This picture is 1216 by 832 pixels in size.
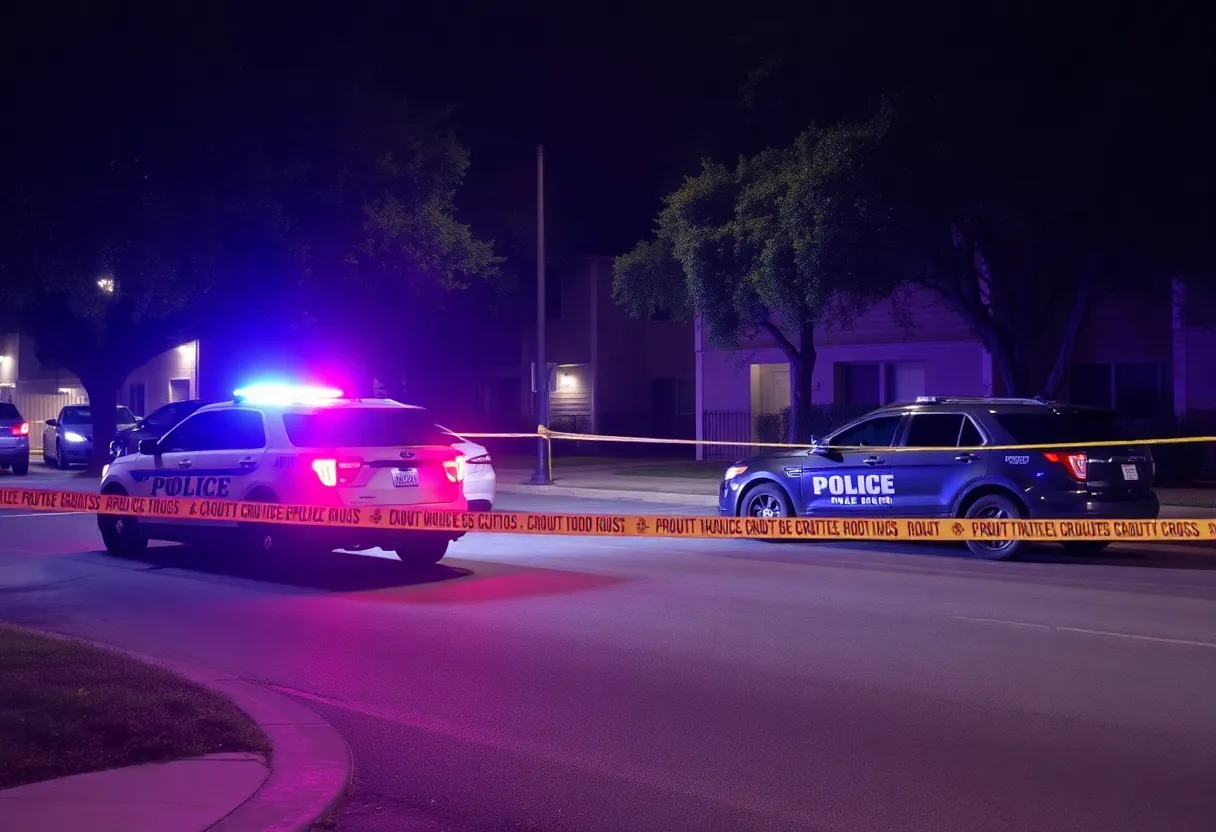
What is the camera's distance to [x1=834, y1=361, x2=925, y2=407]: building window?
31.5m

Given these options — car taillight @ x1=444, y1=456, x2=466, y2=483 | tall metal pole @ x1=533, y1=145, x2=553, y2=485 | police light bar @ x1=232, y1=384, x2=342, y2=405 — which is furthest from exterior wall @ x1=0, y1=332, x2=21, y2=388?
car taillight @ x1=444, y1=456, x2=466, y2=483

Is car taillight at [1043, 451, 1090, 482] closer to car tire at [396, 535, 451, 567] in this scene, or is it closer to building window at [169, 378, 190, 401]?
car tire at [396, 535, 451, 567]

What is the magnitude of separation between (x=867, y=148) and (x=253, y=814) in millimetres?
17377

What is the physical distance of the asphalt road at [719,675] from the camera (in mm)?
5980

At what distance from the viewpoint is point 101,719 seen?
6734mm

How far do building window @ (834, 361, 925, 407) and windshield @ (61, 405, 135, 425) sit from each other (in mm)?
18524

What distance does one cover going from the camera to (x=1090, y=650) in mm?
9164

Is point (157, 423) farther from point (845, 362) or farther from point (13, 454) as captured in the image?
point (845, 362)

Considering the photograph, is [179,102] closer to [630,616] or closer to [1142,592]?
[630,616]

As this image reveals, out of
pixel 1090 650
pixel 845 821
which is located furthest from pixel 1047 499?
pixel 845 821

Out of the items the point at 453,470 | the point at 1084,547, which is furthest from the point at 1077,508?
the point at 453,470

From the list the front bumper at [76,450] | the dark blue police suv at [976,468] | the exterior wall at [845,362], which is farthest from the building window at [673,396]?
the dark blue police suv at [976,468]

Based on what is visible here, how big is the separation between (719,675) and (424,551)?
6038 millimetres

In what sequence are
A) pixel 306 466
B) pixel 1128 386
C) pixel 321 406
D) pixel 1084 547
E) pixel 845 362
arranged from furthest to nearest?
pixel 845 362 < pixel 1128 386 < pixel 1084 547 < pixel 321 406 < pixel 306 466
